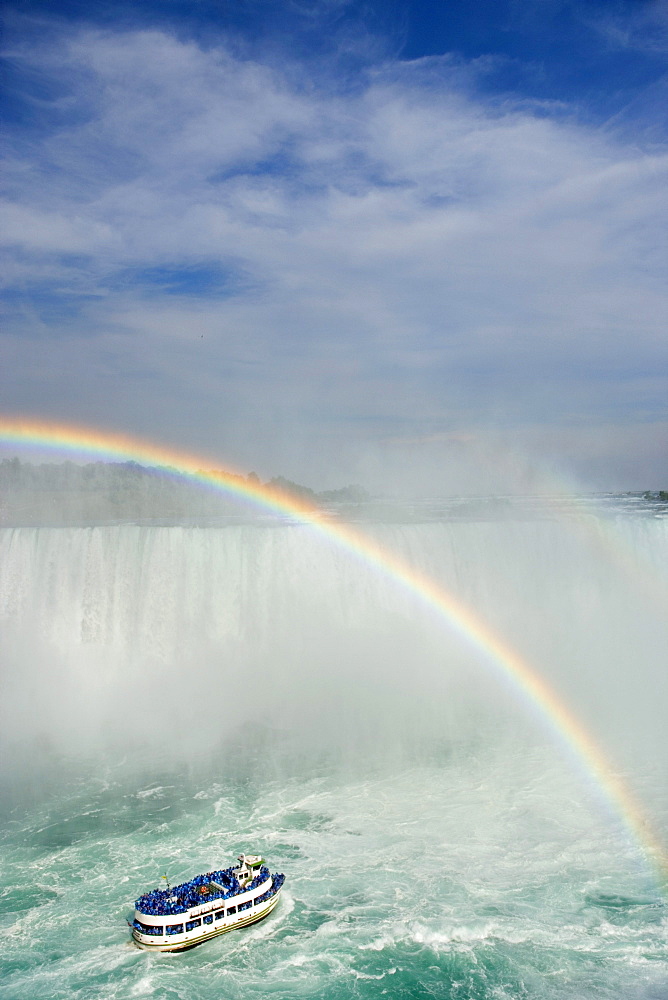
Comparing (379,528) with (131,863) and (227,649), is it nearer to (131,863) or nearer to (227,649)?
(227,649)

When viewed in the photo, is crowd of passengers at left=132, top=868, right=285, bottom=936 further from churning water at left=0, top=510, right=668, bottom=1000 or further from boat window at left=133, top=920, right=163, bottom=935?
churning water at left=0, top=510, right=668, bottom=1000

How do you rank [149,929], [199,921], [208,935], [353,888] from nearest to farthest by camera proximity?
[149,929], [199,921], [208,935], [353,888]

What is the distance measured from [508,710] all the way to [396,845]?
10030 millimetres

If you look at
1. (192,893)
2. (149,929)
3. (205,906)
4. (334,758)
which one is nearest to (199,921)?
(205,906)

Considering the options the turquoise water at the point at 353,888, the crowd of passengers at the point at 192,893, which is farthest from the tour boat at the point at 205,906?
the turquoise water at the point at 353,888

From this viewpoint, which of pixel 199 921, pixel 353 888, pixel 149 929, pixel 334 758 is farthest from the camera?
pixel 334 758

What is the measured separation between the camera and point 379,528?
28.4m

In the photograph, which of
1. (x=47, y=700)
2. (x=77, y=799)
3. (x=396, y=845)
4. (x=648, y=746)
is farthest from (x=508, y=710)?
(x=47, y=700)

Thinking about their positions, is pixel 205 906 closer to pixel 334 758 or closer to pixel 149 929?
pixel 149 929

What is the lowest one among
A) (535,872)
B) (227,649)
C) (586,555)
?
(535,872)

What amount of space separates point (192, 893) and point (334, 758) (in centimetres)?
741

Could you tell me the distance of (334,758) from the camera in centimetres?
1836

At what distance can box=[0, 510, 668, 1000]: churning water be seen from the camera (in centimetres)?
1069

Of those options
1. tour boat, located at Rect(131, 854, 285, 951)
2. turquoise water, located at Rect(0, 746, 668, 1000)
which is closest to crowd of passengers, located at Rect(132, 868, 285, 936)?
tour boat, located at Rect(131, 854, 285, 951)
